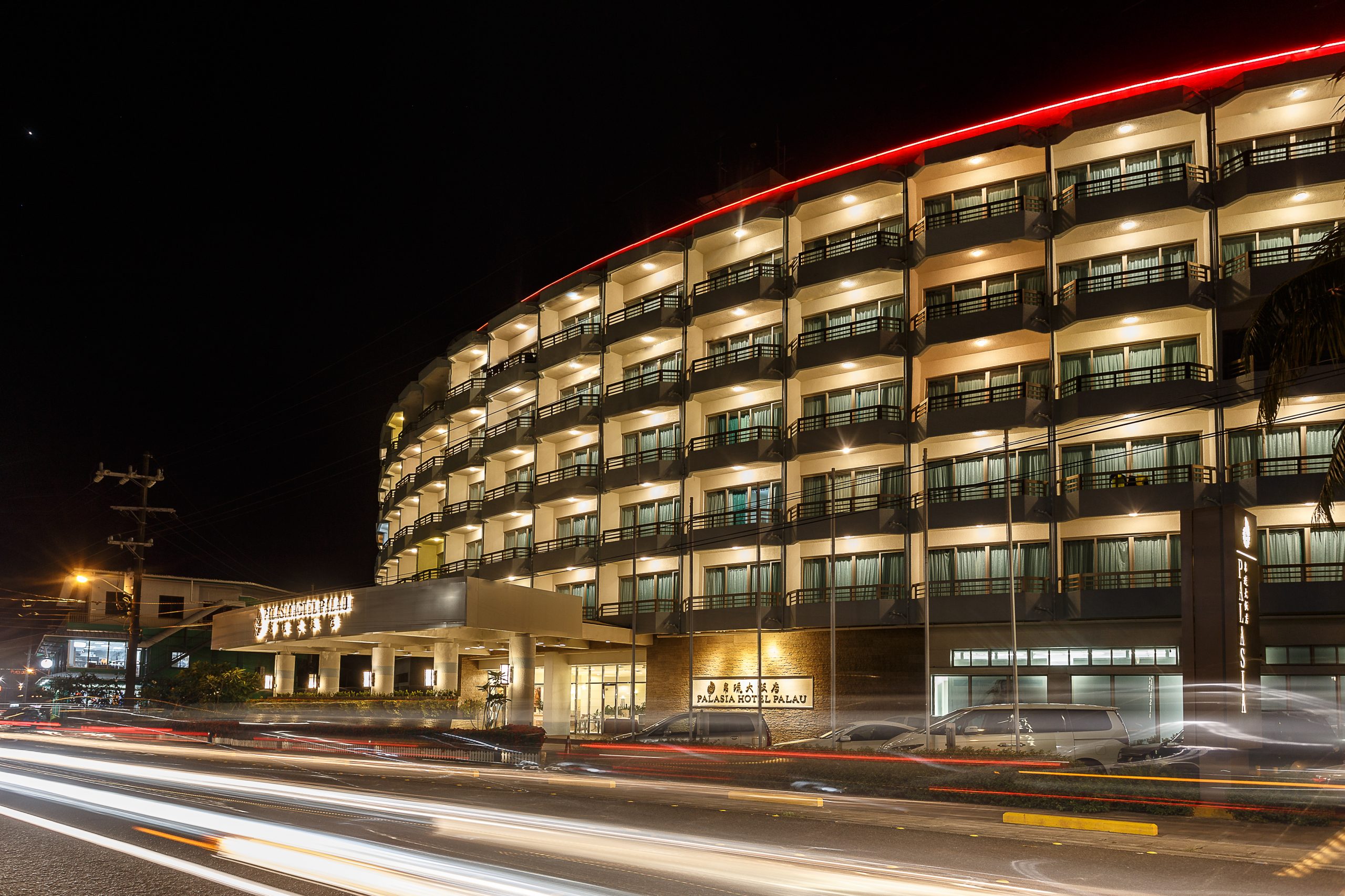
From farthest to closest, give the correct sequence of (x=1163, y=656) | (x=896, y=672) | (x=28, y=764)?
(x=896, y=672) < (x=1163, y=656) < (x=28, y=764)

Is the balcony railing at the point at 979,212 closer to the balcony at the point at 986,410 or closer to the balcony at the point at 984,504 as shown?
the balcony at the point at 986,410

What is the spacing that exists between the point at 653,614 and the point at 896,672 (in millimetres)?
11511

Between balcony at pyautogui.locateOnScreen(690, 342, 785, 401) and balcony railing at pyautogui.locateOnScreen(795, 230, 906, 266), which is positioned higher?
balcony railing at pyautogui.locateOnScreen(795, 230, 906, 266)

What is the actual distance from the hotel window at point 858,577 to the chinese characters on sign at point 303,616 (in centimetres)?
1807

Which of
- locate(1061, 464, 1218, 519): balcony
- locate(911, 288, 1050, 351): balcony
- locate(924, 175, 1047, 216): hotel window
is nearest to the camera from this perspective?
locate(1061, 464, 1218, 519): balcony

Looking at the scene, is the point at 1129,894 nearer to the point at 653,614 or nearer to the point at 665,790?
the point at 665,790

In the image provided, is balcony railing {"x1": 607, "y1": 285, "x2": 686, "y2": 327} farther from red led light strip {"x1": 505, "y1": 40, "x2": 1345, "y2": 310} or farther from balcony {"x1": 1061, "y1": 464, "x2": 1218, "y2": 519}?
balcony {"x1": 1061, "y1": 464, "x2": 1218, "y2": 519}

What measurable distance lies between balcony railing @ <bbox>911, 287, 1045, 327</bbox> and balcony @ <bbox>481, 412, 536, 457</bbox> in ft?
74.1

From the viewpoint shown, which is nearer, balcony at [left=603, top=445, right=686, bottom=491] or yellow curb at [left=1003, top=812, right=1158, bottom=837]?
yellow curb at [left=1003, top=812, right=1158, bottom=837]

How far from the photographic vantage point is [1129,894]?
10.4m

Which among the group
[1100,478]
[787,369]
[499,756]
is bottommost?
[499,756]

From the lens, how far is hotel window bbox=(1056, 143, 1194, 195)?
37.0m

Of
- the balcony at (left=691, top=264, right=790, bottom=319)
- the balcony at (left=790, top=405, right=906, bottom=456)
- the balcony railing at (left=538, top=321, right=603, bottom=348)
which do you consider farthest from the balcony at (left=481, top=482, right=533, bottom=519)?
the balcony at (left=790, top=405, right=906, bottom=456)

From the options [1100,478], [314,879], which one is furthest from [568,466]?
[314,879]
